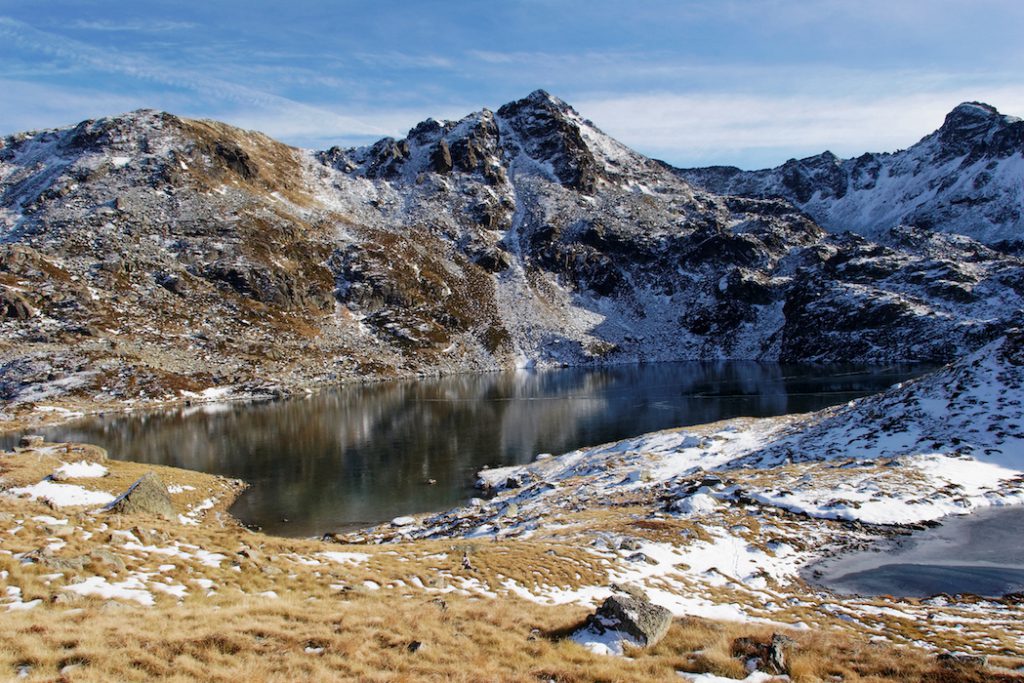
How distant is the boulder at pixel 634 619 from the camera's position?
15.0 m

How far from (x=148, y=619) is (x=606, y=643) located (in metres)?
11.3

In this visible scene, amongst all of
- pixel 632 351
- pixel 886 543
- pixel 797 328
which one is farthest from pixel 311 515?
pixel 797 328

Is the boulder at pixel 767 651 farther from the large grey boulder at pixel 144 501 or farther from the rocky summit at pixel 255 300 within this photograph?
the rocky summit at pixel 255 300

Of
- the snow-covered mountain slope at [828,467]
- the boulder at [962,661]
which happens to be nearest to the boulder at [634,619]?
the boulder at [962,661]

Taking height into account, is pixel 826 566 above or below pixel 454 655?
below

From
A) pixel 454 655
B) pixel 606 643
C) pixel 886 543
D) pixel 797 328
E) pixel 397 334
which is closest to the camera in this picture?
pixel 454 655

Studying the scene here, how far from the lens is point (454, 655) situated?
13211mm

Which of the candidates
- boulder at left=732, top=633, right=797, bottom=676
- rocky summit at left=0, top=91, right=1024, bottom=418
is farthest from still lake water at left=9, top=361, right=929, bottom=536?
boulder at left=732, top=633, right=797, bottom=676

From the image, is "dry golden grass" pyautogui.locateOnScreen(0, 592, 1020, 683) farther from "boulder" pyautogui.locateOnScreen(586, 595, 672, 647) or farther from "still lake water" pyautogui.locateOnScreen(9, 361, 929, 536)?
"still lake water" pyautogui.locateOnScreen(9, 361, 929, 536)

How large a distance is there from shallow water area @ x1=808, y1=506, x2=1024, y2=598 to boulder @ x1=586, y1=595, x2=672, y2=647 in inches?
506

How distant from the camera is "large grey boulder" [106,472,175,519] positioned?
83.4 ft

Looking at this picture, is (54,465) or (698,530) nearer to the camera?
(698,530)

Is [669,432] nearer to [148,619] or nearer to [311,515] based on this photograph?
[311,515]

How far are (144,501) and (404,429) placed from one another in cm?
5367
